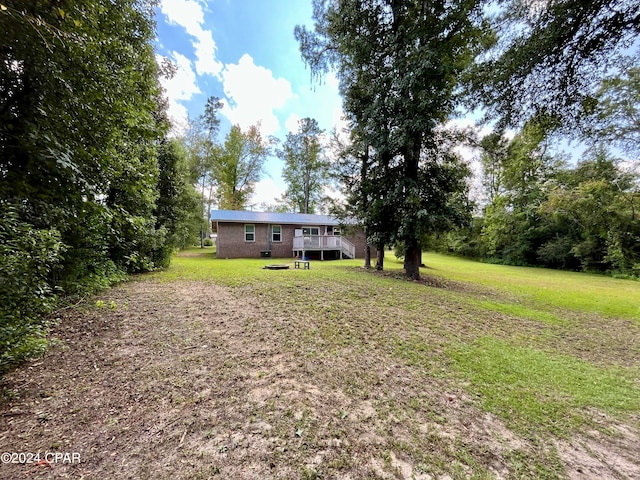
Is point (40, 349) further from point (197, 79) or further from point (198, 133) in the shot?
point (198, 133)

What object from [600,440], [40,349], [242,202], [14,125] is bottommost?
[600,440]

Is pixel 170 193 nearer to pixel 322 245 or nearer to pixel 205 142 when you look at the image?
pixel 322 245

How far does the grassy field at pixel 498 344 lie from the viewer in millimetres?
2666

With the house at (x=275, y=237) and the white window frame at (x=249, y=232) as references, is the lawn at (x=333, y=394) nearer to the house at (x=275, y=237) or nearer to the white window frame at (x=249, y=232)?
the house at (x=275, y=237)

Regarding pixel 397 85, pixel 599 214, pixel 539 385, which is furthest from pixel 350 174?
pixel 599 214

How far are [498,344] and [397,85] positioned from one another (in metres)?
8.23

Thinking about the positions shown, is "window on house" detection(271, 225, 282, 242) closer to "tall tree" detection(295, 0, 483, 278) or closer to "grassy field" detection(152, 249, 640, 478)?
"tall tree" detection(295, 0, 483, 278)

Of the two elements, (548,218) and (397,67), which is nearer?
(397,67)

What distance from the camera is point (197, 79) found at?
17.2 m

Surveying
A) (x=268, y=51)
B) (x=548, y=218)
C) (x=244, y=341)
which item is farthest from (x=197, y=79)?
(x=548, y=218)

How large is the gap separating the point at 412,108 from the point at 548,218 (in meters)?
21.1

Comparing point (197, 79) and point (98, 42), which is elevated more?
point (197, 79)

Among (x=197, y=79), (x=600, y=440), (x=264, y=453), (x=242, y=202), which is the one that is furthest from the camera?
(x=242, y=202)

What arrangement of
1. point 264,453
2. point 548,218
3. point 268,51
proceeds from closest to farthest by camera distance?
point 264,453, point 268,51, point 548,218
